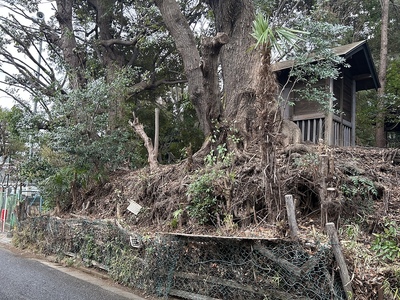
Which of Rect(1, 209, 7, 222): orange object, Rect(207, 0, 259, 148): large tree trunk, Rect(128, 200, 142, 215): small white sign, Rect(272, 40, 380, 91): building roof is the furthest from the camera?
Rect(1, 209, 7, 222): orange object

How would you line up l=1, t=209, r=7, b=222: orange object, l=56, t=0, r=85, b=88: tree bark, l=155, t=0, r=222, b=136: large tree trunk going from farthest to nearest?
l=1, t=209, r=7, b=222: orange object, l=56, t=0, r=85, b=88: tree bark, l=155, t=0, r=222, b=136: large tree trunk

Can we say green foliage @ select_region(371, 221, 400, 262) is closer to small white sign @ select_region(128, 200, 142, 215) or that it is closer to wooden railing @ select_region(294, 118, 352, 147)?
wooden railing @ select_region(294, 118, 352, 147)

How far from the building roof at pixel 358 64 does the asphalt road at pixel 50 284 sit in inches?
273

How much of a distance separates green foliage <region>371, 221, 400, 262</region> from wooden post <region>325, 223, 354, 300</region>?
0.68m

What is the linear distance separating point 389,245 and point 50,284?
6.07 m

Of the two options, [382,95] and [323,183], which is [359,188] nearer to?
[323,183]

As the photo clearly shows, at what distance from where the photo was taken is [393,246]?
16.1 feet

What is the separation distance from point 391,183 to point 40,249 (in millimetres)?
9279

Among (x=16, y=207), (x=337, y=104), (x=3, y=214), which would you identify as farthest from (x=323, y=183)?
(x=3, y=214)

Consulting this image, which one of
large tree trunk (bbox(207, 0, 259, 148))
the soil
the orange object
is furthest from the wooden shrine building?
the orange object

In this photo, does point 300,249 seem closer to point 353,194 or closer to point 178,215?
point 353,194

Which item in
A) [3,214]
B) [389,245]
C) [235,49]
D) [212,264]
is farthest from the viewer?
[3,214]

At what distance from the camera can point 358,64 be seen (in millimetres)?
11398

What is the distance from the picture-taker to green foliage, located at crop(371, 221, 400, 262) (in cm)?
476
